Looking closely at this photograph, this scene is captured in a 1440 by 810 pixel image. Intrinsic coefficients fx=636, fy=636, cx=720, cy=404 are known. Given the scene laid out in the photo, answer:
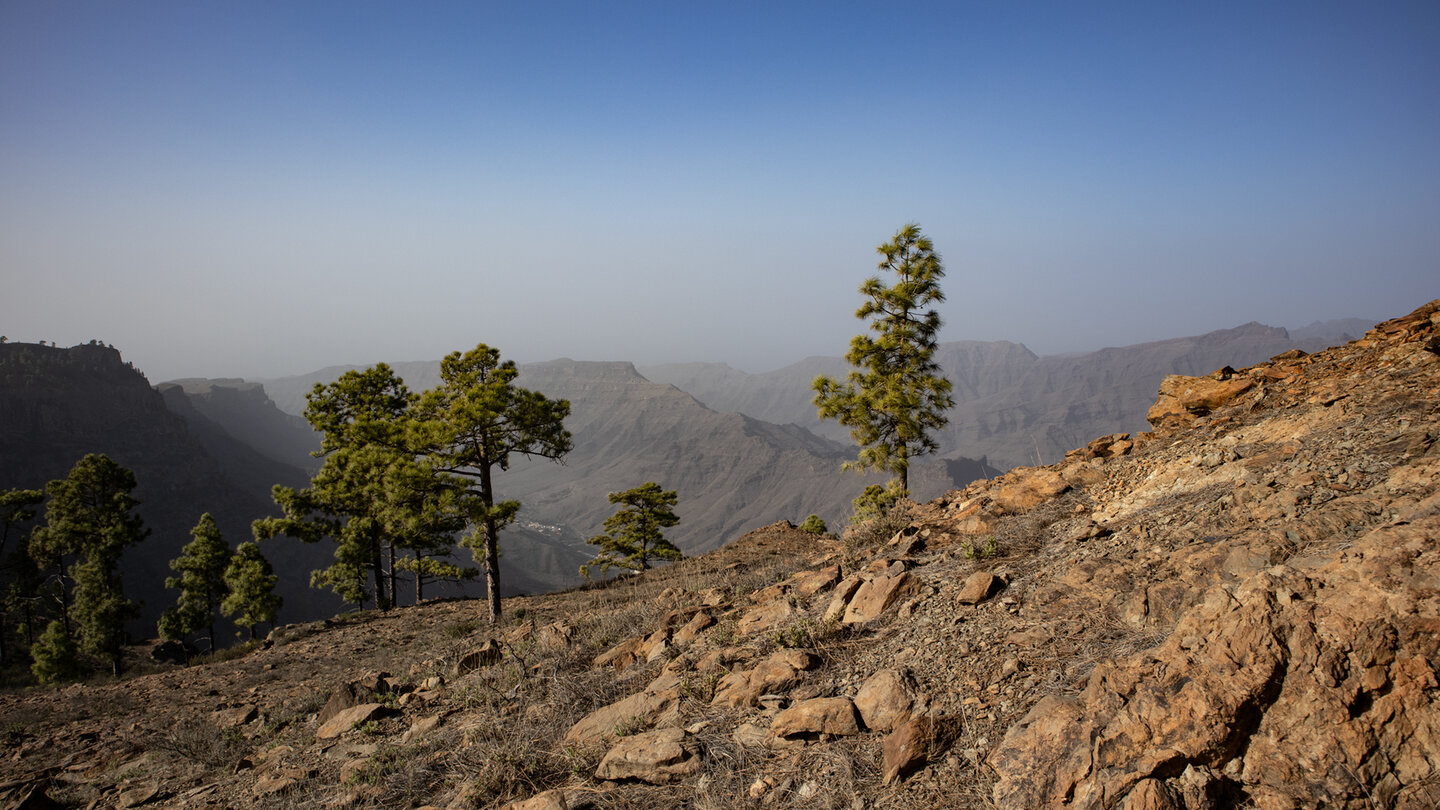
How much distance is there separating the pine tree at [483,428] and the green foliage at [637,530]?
12.8 m

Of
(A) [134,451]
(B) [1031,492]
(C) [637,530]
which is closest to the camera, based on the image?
(B) [1031,492]

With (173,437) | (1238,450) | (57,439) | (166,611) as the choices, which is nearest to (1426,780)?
(1238,450)

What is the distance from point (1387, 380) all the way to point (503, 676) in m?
10.5

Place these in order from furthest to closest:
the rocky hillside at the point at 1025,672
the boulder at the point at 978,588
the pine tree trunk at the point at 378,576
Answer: the pine tree trunk at the point at 378,576 → the boulder at the point at 978,588 → the rocky hillside at the point at 1025,672

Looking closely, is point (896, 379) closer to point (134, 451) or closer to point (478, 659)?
point (478, 659)

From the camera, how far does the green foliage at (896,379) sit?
17594 mm

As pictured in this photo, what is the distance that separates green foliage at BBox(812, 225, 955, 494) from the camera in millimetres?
17594

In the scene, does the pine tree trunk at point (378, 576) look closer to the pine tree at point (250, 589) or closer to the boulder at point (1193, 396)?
the pine tree at point (250, 589)

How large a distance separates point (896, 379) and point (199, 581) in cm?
3420

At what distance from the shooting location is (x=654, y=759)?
4.87 meters

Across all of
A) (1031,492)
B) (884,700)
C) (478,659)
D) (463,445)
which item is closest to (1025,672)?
(884,700)

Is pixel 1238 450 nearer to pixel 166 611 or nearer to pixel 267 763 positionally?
pixel 267 763

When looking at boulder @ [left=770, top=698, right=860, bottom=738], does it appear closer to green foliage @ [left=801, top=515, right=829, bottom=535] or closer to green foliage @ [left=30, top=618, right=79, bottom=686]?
green foliage @ [left=801, top=515, right=829, bottom=535]

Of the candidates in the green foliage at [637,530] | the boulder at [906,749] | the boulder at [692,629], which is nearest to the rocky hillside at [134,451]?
the green foliage at [637,530]
